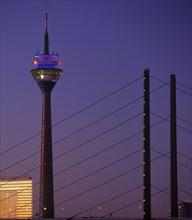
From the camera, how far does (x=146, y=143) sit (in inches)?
2184

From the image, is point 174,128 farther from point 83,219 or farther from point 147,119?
point 83,219

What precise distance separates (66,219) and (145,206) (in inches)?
211

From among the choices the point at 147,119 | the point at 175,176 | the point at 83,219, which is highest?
the point at 147,119

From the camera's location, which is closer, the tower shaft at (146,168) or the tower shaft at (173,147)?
the tower shaft at (146,168)

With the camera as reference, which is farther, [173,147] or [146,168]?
[173,147]

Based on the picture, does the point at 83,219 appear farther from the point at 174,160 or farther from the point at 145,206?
the point at 174,160

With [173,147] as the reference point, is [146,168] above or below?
below

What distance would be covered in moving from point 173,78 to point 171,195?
27.0ft

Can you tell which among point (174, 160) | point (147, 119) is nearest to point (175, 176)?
point (174, 160)

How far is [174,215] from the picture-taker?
183 ft

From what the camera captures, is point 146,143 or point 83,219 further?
point 146,143

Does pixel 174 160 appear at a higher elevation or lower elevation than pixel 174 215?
higher

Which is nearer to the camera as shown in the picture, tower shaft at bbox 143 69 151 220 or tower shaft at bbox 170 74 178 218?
tower shaft at bbox 143 69 151 220

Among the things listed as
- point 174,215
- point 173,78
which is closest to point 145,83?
point 173,78
